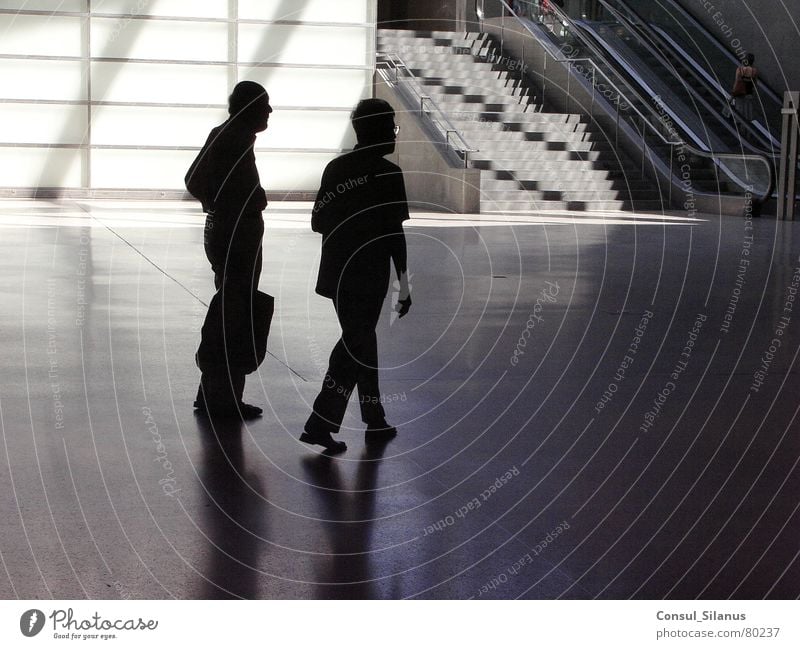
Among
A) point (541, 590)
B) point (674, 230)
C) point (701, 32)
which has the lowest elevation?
point (674, 230)

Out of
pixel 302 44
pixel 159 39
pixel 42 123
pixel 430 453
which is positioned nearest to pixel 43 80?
pixel 42 123

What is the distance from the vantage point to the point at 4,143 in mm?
19422

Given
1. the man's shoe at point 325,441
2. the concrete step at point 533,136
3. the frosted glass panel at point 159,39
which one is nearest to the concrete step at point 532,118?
the concrete step at point 533,136

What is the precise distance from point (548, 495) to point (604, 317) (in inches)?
157

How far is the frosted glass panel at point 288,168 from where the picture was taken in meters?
20.5

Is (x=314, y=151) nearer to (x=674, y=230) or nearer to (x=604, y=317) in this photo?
(x=674, y=230)

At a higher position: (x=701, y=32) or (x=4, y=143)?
(x=701, y=32)

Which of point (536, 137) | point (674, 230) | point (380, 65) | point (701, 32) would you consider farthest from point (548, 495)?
point (701, 32)

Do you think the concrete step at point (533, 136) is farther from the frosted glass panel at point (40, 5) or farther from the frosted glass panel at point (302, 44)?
the frosted glass panel at point (40, 5)

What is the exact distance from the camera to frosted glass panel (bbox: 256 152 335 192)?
20.5 meters

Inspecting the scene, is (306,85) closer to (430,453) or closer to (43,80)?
(43,80)

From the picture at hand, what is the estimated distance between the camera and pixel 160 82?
2009 centimetres

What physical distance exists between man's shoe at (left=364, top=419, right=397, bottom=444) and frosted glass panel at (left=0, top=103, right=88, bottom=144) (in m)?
16.0

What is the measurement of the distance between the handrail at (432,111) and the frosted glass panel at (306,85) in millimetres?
661
